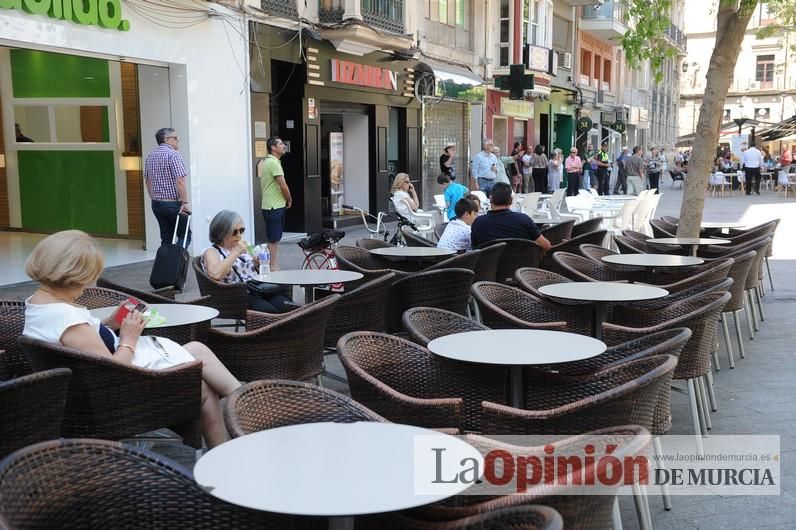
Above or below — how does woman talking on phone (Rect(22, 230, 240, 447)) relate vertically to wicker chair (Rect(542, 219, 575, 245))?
above

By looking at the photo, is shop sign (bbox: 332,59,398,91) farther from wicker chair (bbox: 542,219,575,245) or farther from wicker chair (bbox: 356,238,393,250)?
wicker chair (bbox: 356,238,393,250)

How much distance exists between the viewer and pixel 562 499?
1.99 meters

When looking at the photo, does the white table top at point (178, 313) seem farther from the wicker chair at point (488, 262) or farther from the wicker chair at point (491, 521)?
the wicker chair at point (488, 262)

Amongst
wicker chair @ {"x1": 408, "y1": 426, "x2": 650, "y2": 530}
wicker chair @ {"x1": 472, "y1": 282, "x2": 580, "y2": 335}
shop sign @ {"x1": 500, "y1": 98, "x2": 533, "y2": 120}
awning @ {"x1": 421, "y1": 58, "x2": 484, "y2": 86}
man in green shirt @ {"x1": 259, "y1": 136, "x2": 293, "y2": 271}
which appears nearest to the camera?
wicker chair @ {"x1": 408, "y1": 426, "x2": 650, "y2": 530}

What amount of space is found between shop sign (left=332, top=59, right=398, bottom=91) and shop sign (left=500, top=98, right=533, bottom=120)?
783 cm

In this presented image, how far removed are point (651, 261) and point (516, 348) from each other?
3.17 metres

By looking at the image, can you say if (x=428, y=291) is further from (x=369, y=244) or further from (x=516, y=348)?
(x=516, y=348)

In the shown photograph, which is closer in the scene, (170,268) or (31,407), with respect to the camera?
(31,407)

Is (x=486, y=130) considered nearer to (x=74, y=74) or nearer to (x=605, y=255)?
(x=74, y=74)

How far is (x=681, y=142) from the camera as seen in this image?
121 feet

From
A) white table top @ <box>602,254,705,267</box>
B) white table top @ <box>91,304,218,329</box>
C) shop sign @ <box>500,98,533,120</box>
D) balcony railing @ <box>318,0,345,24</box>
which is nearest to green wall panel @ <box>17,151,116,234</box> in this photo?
balcony railing @ <box>318,0,345,24</box>

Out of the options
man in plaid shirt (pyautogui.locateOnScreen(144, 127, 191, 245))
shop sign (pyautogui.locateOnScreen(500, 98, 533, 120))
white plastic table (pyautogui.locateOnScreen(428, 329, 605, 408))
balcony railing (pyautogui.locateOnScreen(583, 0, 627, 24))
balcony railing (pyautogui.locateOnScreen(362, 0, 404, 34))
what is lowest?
white plastic table (pyautogui.locateOnScreen(428, 329, 605, 408))

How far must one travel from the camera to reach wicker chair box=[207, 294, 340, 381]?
4.09 metres

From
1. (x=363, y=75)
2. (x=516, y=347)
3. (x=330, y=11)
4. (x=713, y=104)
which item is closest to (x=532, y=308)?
(x=516, y=347)
